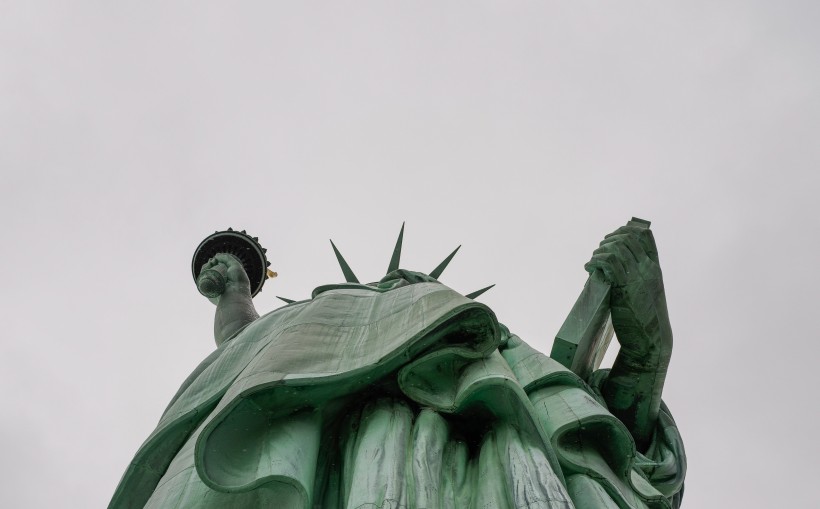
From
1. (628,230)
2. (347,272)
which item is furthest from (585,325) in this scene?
(347,272)

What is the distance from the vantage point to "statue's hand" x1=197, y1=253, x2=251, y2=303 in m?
9.41

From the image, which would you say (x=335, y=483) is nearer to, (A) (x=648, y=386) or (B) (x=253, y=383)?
(B) (x=253, y=383)

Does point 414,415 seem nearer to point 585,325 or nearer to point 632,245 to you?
point 585,325

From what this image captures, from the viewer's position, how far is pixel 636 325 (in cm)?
711

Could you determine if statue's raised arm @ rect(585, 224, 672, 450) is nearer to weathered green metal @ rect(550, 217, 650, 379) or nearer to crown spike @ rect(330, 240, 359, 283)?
weathered green metal @ rect(550, 217, 650, 379)

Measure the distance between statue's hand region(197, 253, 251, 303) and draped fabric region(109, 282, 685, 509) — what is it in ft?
10.0

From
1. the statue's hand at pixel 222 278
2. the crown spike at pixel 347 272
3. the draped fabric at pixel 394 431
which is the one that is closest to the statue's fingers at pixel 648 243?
the draped fabric at pixel 394 431

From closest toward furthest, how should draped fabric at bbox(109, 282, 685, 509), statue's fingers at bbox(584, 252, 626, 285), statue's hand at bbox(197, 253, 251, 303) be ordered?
draped fabric at bbox(109, 282, 685, 509), statue's fingers at bbox(584, 252, 626, 285), statue's hand at bbox(197, 253, 251, 303)

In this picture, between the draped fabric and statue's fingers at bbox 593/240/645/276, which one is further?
statue's fingers at bbox 593/240/645/276

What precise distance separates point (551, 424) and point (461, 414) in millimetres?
468

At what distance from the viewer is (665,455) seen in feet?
22.6

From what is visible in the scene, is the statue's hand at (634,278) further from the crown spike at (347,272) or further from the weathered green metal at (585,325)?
the crown spike at (347,272)

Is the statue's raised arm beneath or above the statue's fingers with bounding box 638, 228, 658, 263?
beneath

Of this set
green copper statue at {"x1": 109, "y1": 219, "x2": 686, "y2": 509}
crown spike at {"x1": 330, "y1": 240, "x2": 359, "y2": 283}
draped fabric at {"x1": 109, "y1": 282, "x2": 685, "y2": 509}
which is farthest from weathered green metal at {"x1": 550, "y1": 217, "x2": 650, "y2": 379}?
crown spike at {"x1": 330, "y1": 240, "x2": 359, "y2": 283}
